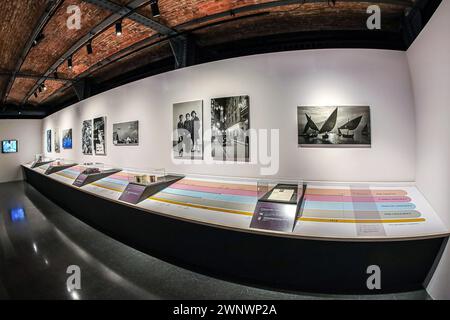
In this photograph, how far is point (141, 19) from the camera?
3.04 m

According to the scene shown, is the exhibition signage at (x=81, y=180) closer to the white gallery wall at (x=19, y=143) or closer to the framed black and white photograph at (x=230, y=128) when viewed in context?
the framed black and white photograph at (x=230, y=128)

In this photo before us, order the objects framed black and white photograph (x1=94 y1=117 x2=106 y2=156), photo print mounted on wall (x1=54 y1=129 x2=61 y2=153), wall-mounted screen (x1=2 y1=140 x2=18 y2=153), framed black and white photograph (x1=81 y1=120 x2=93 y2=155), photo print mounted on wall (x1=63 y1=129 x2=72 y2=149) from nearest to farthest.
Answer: framed black and white photograph (x1=94 y1=117 x2=106 y2=156)
framed black and white photograph (x1=81 y1=120 x2=93 y2=155)
photo print mounted on wall (x1=63 y1=129 x2=72 y2=149)
photo print mounted on wall (x1=54 y1=129 x2=61 y2=153)
wall-mounted screen (x1=2 y1=140 x2=18 y2=153)

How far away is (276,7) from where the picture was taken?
9.16ft

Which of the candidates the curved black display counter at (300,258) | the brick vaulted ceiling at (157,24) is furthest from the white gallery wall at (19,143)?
the curved black display counter at (300,258)

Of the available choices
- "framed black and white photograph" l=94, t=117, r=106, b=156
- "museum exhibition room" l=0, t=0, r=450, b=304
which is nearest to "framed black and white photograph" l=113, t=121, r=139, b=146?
"museum exhibition room" l=0, t=0, r=450, b=304

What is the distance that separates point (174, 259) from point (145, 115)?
9.42 ft

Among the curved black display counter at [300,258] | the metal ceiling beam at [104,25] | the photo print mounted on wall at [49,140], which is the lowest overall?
the curved black display counter at [300,258]

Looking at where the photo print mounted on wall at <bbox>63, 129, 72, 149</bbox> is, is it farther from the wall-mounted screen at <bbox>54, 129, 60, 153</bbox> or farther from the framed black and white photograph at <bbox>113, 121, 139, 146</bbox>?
the framed black and white photograph at <bbox>113, 121, 139, 146</bbox>

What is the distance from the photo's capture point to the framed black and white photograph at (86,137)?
564 cm

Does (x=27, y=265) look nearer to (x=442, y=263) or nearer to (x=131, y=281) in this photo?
(x=131, y=281)

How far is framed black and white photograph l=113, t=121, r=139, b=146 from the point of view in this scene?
4.20 metres

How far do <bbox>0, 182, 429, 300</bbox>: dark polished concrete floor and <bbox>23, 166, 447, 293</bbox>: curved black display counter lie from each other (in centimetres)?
10

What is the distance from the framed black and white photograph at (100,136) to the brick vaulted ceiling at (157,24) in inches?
59.3

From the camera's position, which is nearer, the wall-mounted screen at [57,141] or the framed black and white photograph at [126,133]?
the framed black and white photograph at [126,133]
